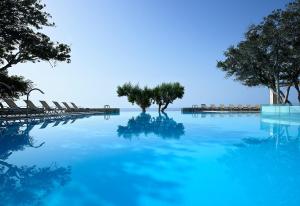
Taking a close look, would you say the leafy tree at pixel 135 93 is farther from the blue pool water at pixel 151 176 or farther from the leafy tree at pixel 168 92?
the blue pool water at pixel 151 176

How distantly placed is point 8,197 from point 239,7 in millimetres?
22346

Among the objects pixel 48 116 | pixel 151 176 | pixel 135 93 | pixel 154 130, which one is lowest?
pixel 151 176

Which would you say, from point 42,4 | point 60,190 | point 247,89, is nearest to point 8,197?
point 60,190

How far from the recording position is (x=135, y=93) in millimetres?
33062

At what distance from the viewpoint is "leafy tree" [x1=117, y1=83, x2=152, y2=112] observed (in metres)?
33.0

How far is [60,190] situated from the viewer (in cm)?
384

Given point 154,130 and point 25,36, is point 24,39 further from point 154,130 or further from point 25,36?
point 154,130

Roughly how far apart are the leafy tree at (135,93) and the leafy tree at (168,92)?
857mm

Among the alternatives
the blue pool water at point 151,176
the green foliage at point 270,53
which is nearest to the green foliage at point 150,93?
the green foliage at point 270,53

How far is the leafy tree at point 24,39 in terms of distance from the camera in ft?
54.1

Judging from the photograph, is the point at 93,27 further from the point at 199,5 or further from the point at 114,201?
the point at 114,201

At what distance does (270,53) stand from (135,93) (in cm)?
1498

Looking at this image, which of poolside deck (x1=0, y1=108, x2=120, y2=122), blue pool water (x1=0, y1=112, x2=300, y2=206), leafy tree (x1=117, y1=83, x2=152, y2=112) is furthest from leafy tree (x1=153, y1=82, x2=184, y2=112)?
blue pool water (x1=0, y1=112, x2=300, y2=206)

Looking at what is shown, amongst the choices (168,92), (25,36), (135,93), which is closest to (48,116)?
(25,36)
